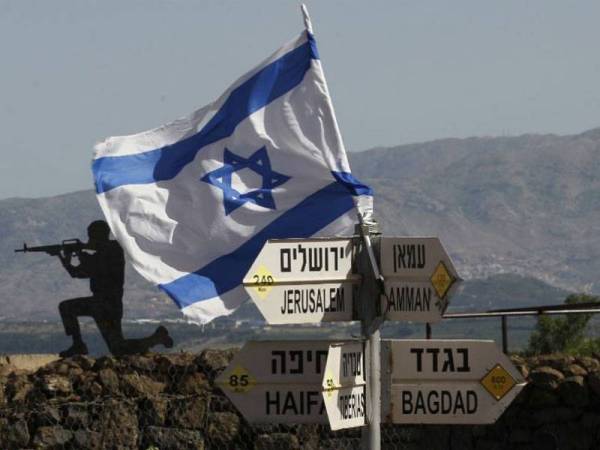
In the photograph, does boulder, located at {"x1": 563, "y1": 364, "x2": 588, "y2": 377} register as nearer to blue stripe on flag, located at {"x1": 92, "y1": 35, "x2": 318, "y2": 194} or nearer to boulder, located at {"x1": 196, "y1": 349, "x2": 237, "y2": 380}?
boulder, located at {"x1": 196, "y1": 349, "x2": 237, "y2": 380}

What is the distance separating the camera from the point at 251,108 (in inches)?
688

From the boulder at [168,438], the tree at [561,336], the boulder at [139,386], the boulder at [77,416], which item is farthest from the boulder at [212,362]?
the tree at [561,336]

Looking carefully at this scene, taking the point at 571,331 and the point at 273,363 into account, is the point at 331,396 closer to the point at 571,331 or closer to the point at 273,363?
the point at 273,363

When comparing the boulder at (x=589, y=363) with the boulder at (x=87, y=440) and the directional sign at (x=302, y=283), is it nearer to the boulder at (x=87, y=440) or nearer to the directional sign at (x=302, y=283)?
the boulder at (x=87, y=440)

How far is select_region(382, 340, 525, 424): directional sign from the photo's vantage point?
9.04 meters

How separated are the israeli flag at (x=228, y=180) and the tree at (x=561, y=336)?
6892 millimetres

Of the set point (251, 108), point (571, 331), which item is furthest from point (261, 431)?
point (571, 331)

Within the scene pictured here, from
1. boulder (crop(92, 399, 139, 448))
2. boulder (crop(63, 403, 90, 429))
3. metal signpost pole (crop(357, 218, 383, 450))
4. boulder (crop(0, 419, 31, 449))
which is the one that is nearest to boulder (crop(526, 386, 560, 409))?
boulder (crop(92, 399, 139, 448))

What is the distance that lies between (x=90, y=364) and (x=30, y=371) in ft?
2.63

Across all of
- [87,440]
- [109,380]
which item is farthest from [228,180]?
[87,440]

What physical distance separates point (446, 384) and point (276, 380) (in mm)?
834

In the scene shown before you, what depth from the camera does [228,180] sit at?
17406 mm

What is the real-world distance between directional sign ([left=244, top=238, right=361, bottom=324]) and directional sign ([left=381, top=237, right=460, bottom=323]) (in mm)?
180

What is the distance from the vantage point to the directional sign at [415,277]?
348 inches
